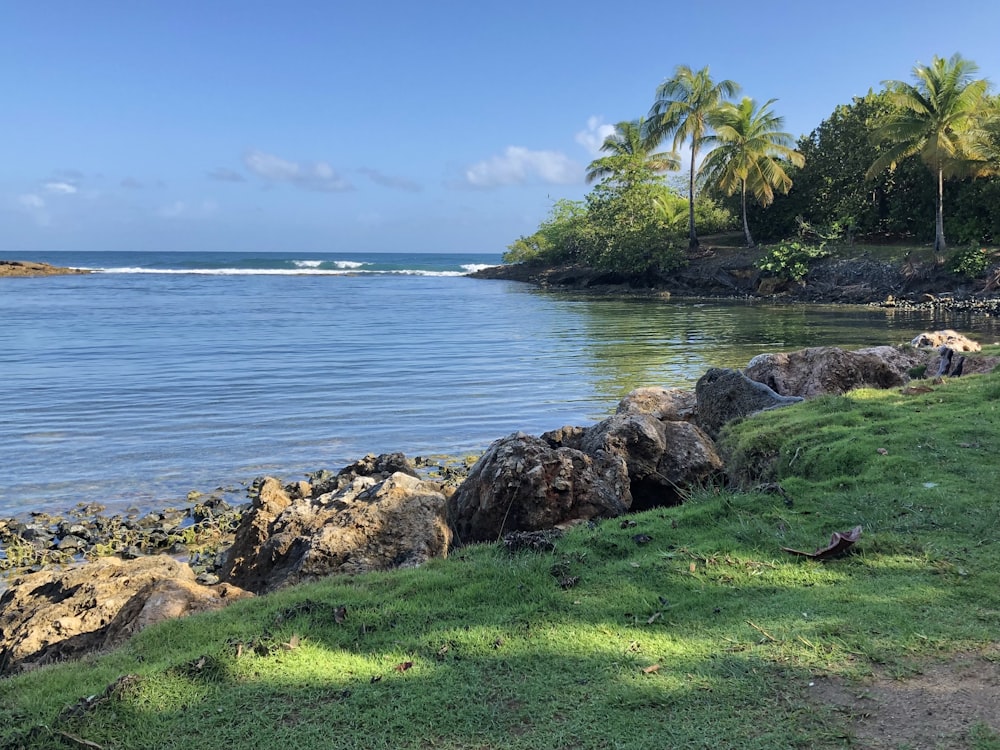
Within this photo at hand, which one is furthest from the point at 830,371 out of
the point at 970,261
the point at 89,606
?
the point at 970,261

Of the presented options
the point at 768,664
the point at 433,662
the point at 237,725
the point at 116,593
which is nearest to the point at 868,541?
the point at 768,664

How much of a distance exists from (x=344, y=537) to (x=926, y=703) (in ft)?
13.6

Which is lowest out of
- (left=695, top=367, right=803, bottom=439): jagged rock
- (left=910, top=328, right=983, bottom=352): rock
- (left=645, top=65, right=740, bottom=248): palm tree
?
(left=695, top=367, right=803, bottom=439): jagged rock

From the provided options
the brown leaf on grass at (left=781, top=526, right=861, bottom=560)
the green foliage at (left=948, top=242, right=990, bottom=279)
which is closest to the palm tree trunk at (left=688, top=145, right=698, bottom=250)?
the green foliage at (left=948, top=242, right=990, bottom=279)

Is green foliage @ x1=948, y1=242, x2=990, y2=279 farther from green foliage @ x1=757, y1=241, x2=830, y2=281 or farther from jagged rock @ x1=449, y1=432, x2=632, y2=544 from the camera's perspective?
jagged rock @ x1=449, y1=432, x2=632, y2=544

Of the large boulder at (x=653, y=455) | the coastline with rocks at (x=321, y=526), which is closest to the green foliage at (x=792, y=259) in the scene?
the coastline with rocks at (x=321, y=526)

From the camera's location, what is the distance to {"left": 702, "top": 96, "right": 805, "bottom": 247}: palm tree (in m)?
42.8

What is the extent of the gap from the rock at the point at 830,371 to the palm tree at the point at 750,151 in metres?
34.9

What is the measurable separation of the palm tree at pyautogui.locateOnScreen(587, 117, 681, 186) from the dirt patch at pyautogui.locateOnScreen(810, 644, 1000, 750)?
5280 cm

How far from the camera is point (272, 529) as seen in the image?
21.2 ft

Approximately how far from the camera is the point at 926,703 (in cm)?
309

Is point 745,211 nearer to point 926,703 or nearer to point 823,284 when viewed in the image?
point 823,284

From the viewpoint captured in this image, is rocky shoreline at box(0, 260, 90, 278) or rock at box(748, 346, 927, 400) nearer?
rock at box(748, 346, 927, 400)

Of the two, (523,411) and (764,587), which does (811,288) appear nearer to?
(523,411)
